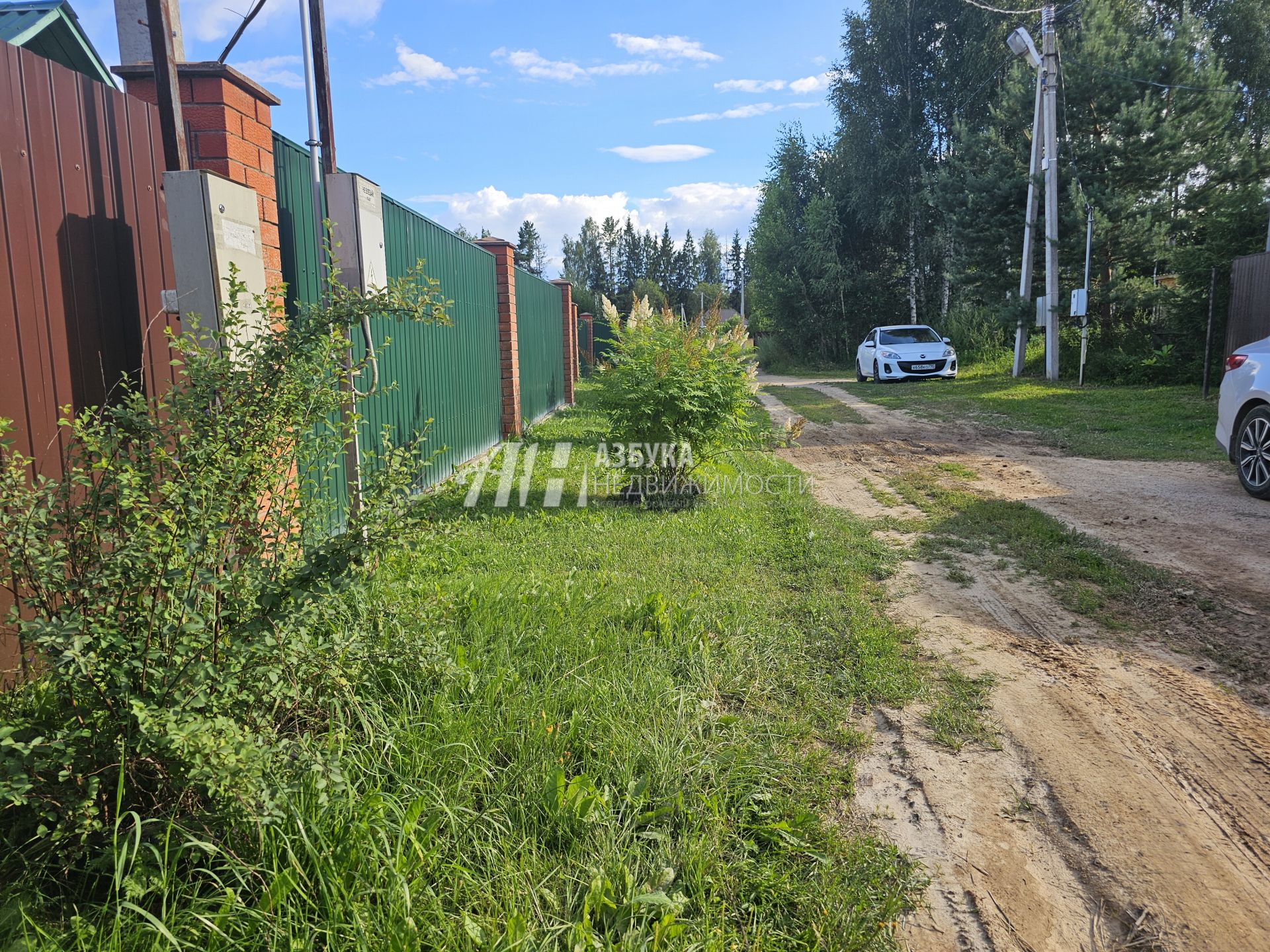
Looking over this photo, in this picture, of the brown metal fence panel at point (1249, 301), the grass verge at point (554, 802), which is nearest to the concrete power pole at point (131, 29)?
the grass verge at point (554, 802)

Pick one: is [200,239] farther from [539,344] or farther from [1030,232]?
[1030,232]

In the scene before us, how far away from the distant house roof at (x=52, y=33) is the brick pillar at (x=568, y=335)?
8.60 m

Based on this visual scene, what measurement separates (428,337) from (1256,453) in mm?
6811

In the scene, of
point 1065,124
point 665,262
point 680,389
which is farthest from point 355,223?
point 665,262

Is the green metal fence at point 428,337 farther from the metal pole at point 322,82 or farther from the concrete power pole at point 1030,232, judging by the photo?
the concrete power pole at point 1030,232

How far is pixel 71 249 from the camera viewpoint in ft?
9.58

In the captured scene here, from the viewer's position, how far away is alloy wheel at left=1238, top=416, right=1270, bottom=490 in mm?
6145

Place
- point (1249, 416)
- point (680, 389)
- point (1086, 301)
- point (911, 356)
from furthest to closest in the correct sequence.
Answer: point (911, 356) → point (1086, 301) → point (1249, 416) → point (680, 389)

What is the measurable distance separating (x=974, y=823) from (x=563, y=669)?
156cm

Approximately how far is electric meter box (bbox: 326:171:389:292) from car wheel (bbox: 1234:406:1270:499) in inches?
258

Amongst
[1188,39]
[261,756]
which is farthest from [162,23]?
[1188,39]

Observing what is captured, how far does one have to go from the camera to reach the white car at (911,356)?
61.9ft

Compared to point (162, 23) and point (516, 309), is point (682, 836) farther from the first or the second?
point (516, 309)

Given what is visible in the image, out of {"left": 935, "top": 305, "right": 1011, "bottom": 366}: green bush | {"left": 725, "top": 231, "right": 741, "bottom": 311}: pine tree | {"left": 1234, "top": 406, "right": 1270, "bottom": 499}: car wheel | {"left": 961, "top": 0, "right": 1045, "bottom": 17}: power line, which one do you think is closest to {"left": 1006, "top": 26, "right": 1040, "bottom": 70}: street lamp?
{"left": 961, "top": 0, "right": 1045, "bottom": 17}: power line
